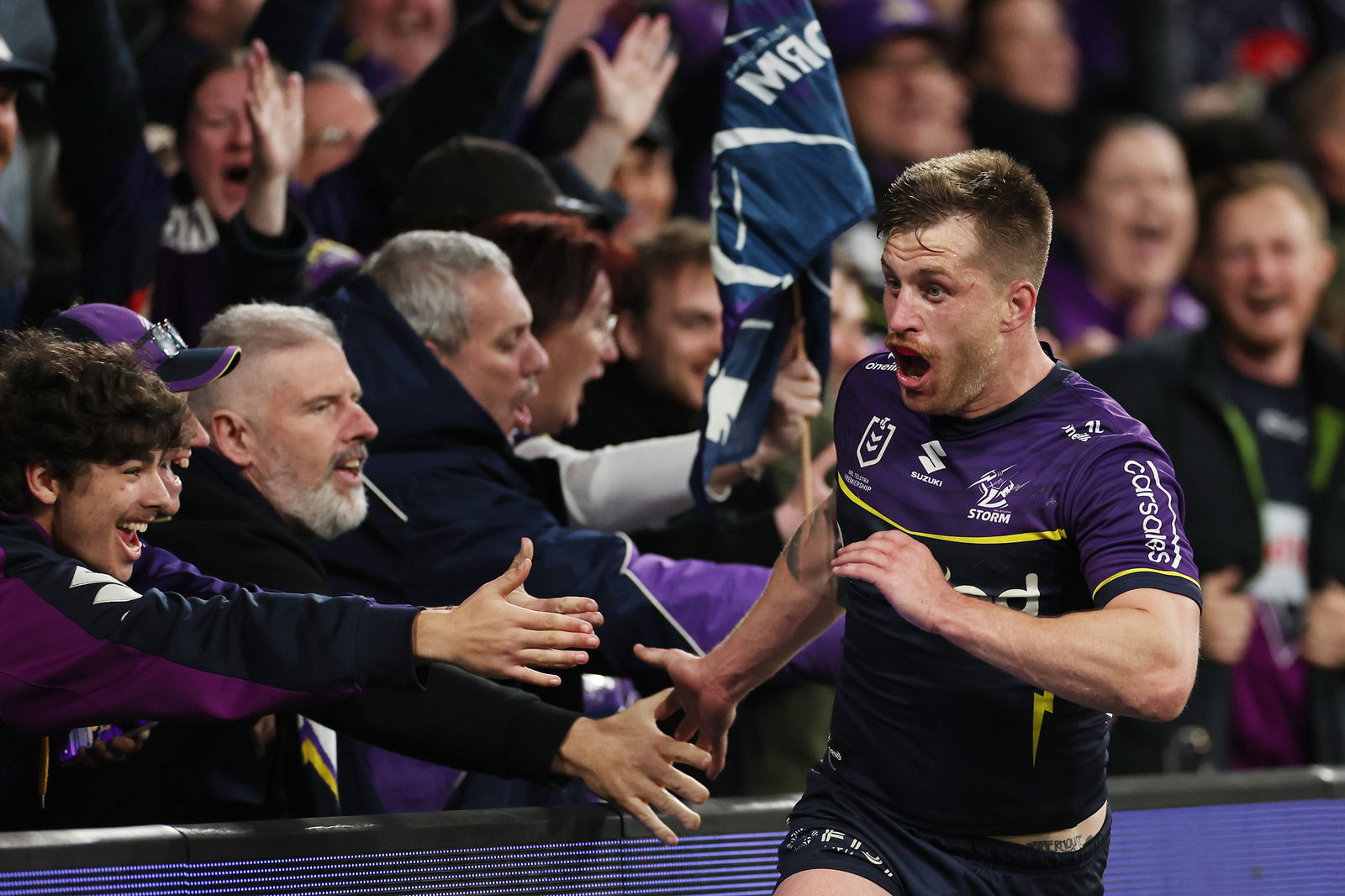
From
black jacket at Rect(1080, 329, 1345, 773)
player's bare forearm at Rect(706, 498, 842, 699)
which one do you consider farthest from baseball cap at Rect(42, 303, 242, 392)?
black jacket at Rect(1080, 329, 1345, 773)

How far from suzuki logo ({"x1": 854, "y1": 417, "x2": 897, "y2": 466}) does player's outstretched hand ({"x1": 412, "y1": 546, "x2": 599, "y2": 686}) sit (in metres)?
0.62

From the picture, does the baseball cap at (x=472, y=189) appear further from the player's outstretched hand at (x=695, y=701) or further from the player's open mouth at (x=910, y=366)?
the player's open mouth at (x=910, y=366)

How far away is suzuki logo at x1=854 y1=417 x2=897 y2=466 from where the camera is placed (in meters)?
3.25

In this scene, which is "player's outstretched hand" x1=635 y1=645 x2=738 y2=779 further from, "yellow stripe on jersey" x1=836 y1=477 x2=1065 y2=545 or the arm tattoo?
the arm tattoo

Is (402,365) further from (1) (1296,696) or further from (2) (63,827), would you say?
(1) (1296,696)

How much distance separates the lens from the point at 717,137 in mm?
4543

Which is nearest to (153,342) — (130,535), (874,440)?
(130,535)

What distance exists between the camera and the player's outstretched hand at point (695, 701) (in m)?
3.61

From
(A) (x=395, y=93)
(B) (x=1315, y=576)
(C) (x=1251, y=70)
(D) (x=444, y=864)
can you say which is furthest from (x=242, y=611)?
(C) (x=1251, y=70)

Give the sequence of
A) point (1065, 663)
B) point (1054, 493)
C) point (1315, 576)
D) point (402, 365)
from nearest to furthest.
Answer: point (1065, 663), point (1054, 493), point (402, 365), point (1315, 576)

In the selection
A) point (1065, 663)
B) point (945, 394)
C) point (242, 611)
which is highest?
point (945, 394)

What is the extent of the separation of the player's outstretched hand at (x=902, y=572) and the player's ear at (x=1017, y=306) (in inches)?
17.0

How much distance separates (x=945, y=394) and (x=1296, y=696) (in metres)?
3.91

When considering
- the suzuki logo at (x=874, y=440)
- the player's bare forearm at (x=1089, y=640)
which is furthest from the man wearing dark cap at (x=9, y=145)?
the player's bare forearm at (x=1089, y=640)
